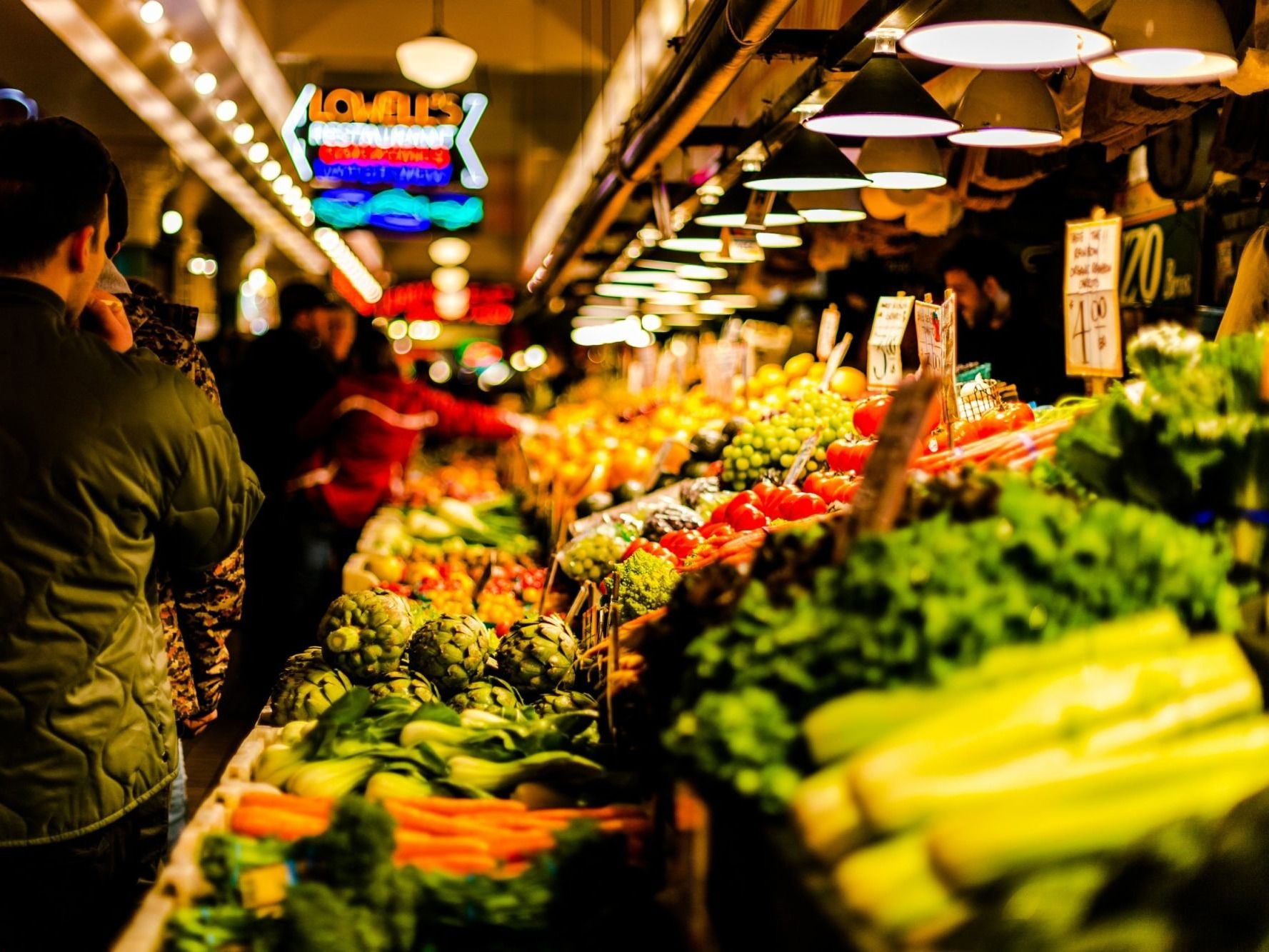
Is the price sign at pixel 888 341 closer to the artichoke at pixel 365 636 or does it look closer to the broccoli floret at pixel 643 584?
the broccoli floret at pixel 643 584

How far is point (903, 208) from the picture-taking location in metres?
7.11

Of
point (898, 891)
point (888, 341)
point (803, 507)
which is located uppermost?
point (888, 341)

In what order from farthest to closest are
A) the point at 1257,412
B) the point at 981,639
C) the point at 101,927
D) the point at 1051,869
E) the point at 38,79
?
1. the point at 38,79
2. the point at 101,927
3. the point at 1257,412
4. the point at 981,639
5. the point at 1051,869

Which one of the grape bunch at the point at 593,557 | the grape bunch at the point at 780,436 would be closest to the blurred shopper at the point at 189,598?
the grape bunch at the point at 593,557

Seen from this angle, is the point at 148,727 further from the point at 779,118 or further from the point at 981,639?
the point at 779,118

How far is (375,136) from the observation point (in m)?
10.4

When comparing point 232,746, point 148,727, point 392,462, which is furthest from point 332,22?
point 148,727

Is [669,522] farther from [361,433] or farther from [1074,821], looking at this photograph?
[1074,821]

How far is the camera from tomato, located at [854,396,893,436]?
4523mm

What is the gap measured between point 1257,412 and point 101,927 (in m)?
2.57

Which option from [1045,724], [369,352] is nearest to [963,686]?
[1045,724]

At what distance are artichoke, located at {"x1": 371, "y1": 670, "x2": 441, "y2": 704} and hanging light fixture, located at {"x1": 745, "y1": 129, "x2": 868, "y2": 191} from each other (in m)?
2.27

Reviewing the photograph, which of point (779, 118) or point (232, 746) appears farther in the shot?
point (232, 746)

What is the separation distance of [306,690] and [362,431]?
14.0ft
